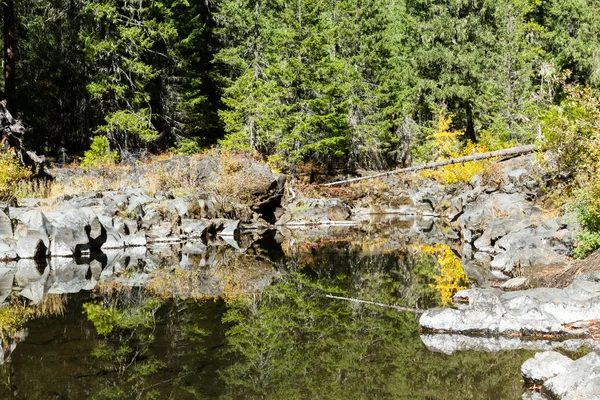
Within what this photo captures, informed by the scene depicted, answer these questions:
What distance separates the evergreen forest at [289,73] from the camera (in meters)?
27.0

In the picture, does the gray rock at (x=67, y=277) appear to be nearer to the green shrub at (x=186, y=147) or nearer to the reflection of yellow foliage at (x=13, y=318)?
the reflection of yellow foliage at (x=13, y=318)

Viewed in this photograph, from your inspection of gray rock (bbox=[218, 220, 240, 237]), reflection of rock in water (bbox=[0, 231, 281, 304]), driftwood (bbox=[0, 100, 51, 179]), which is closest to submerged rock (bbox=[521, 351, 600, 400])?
reflection of rock in water (bbox=[0, 231, 281, 304])

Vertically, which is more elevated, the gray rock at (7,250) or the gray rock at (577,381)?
the gray rock at (577,381)

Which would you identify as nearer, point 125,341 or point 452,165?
point 125,341

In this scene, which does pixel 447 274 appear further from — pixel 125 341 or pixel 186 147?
pixel 186 147

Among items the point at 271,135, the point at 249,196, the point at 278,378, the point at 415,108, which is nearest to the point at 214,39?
the point at 271,135

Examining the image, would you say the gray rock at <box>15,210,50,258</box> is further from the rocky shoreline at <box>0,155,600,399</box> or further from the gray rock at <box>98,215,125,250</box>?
the gray rock at <box>98,215,125,250</box>

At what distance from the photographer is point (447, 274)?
36.4 ft

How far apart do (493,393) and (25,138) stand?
2659cm

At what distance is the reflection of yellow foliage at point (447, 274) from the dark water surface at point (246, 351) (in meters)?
0.32

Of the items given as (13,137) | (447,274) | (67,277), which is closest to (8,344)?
(67,277)

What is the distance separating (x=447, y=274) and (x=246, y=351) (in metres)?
6.15

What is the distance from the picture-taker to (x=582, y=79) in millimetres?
31859

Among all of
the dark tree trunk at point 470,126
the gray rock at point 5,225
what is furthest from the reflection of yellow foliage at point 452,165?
the gray rock at point 5,225
